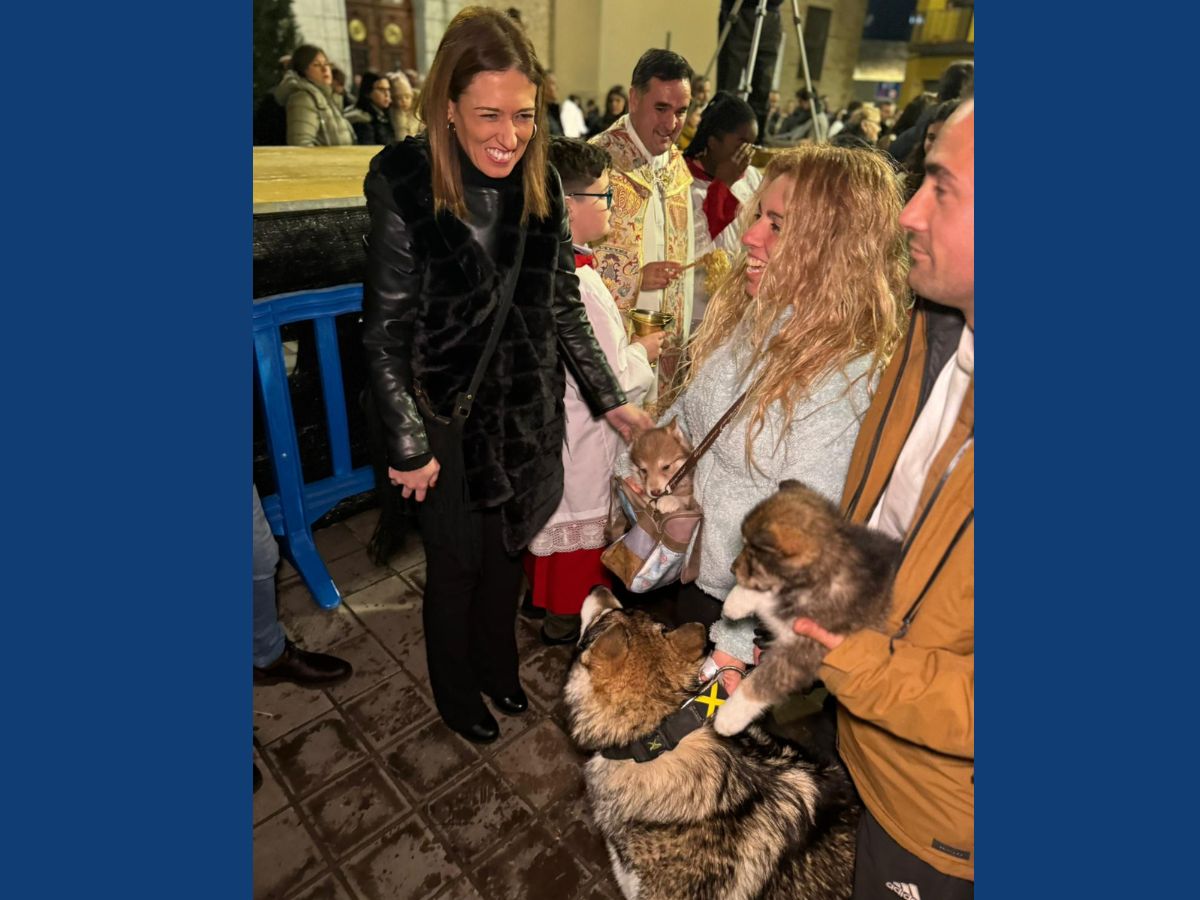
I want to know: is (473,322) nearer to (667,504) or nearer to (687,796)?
(667,504)

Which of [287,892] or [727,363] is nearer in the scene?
[727,363]

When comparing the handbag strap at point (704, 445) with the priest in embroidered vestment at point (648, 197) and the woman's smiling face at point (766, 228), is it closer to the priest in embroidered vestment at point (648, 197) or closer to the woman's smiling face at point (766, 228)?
the woman's smiling face at point (766, 228)

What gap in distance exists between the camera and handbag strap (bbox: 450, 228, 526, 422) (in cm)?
237

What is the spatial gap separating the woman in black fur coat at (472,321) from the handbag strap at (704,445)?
63 centimetres

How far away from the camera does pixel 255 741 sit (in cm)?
311

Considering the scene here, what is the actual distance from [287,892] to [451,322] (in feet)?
7.46

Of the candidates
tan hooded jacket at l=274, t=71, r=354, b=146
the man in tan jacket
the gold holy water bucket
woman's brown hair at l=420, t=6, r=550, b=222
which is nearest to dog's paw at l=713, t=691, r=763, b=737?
the man in tan jacket

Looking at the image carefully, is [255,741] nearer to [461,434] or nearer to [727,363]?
[461,434]

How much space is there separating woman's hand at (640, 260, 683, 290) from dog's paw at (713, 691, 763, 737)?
2.72 metres

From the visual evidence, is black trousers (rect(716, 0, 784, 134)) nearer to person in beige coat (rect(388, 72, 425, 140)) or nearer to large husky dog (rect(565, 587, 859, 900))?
person in beige coat (rect(388, 72, 425, 140))

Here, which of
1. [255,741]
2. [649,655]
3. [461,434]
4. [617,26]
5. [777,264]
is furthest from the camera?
[617,26]

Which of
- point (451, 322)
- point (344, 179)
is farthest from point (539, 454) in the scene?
point (344, 179)

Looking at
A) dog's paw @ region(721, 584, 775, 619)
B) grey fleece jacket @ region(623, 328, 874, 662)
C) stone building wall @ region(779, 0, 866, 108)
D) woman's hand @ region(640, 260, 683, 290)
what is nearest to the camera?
dog's paw @ region(721, 584, 775, 619)

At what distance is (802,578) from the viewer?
1550 mm
